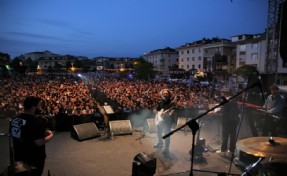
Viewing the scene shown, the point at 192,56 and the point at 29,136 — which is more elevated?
the point at 192,56

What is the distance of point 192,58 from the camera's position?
58.8 m

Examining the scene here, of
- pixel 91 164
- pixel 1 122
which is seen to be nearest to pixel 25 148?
pixel 91 164

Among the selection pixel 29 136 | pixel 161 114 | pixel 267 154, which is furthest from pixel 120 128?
pixel 267 154

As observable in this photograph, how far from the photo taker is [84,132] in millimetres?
7297

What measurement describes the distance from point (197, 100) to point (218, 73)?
36270 mm

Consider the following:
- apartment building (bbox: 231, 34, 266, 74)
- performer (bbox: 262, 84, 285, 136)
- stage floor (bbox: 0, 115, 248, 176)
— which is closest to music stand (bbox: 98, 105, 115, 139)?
stage floor (bbox: 0, 115, 248, 176)

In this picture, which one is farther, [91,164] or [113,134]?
[113,134]

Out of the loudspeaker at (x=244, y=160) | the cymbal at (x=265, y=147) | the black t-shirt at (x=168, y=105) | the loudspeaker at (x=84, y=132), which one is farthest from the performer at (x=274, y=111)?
the loudspeaker at (x=84, y=132)

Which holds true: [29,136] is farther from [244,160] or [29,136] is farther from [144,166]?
[244,160]

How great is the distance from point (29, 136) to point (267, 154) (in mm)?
3142

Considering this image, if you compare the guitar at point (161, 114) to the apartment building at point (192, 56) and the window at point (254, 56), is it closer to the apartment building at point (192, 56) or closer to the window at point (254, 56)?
the window at point (254, 56)

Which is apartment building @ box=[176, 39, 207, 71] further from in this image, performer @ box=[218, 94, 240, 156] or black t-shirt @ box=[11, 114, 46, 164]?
black t-shirt @ box=[11, 114, 46, 164]

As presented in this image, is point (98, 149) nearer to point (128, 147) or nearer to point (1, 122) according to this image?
point (128, 147)

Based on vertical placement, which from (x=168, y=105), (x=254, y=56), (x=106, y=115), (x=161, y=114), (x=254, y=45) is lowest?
(x=106, y=115)
